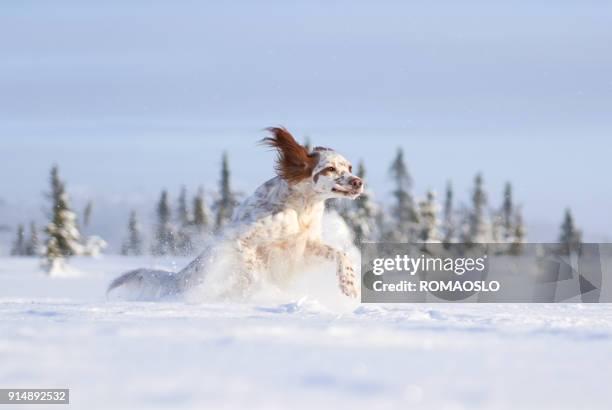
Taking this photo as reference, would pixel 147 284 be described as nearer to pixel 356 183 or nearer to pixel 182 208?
pixel 356 183

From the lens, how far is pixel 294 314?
719 centimetres

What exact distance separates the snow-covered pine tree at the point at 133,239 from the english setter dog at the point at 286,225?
44.7 m

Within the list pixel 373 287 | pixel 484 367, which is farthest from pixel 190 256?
pixel 484 367

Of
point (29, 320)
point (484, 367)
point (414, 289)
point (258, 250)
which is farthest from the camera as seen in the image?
point (414, 289)

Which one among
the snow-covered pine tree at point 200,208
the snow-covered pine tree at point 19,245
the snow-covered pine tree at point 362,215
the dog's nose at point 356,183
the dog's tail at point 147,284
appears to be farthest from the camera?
the snow-covered pine tree at point 19,245

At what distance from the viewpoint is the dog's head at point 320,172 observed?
34.4 feet

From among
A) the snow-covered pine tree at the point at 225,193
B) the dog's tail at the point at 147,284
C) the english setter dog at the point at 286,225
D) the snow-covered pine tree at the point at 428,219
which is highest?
the snow-covered pine tree at the point at 225,193

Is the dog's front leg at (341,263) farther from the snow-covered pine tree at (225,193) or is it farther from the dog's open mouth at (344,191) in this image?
the snow-covered pine tree at (225,193)

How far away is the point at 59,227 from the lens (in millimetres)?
43781

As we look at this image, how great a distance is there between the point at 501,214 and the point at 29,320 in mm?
56538

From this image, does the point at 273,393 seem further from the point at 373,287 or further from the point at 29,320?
the point at 373,287

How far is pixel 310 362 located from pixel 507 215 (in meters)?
58.2
